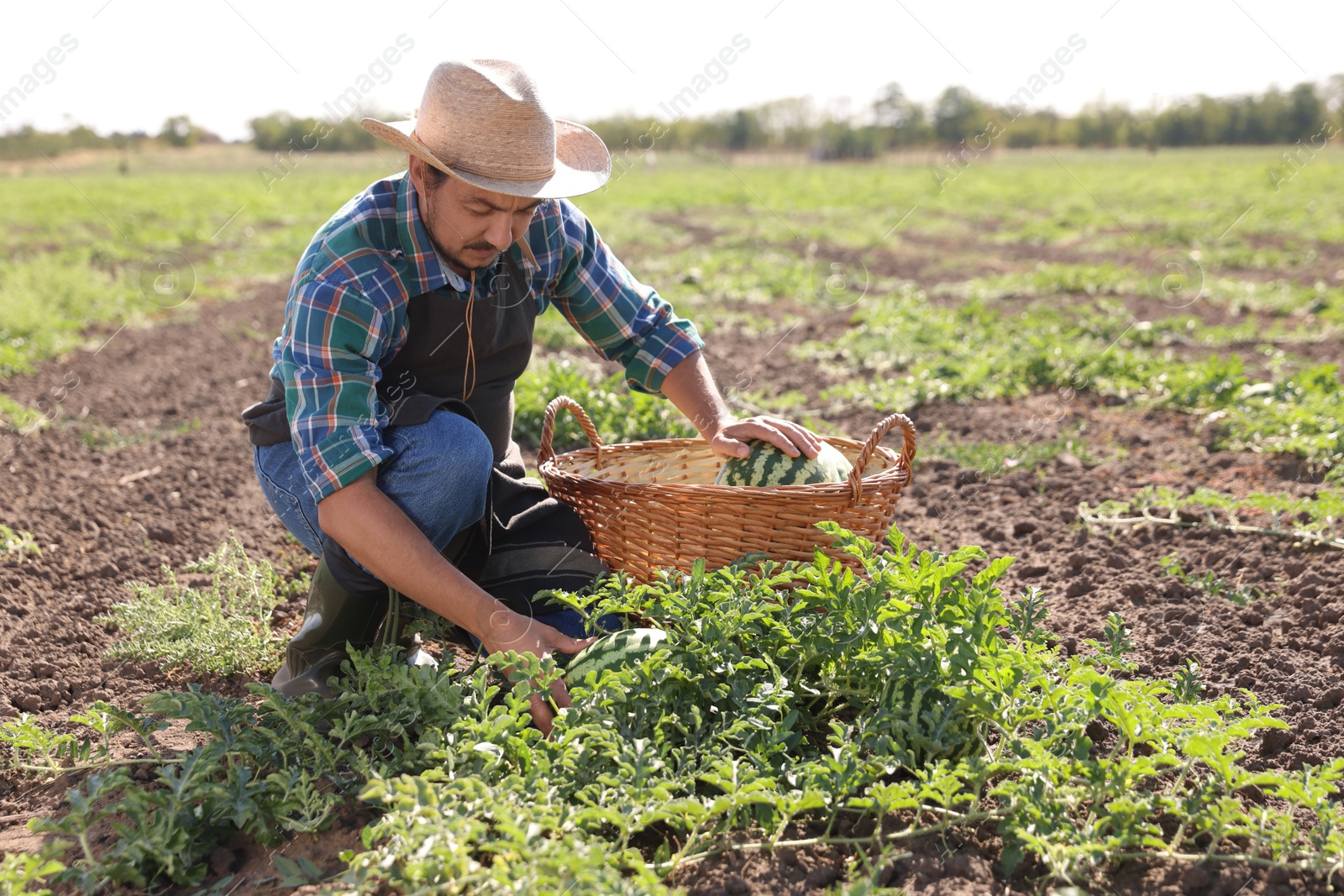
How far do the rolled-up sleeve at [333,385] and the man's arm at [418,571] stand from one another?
0.07 m

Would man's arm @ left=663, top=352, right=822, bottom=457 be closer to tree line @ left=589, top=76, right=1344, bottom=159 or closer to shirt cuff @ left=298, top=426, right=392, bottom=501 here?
shirt cuff @ left=298, top=426, right=392, bottom=501

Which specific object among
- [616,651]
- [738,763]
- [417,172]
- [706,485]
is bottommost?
[738,763]

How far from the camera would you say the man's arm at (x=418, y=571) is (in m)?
2.44

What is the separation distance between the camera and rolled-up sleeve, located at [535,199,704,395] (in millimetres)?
3348

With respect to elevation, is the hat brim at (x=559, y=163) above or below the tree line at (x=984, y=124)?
below

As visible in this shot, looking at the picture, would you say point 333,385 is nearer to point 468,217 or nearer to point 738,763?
point 468,217

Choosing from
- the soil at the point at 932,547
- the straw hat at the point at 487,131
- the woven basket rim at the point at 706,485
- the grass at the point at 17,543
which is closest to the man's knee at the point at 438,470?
the woven basket rim at the point at 706,485

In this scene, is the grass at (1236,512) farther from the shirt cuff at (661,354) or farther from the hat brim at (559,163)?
the hat brim at (559,163)

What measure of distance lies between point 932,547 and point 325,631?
87.1 inches

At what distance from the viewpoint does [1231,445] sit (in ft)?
16.6

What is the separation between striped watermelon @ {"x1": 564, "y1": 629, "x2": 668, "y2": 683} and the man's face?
1118mm

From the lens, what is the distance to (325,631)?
9.37 ft

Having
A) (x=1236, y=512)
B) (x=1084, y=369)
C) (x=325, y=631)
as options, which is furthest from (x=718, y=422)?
(x=1084, y=369)

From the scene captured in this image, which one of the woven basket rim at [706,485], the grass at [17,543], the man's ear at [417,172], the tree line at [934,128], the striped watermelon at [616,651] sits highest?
the tree line at [934,128]
